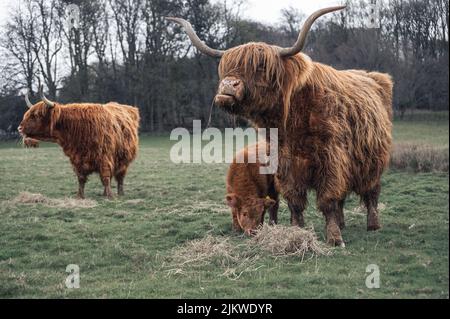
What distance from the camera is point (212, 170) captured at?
51.2ft

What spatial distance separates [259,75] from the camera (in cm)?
519

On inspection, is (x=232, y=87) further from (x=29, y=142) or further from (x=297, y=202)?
(x=29, y=142)

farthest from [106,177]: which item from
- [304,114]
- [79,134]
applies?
[304,114]

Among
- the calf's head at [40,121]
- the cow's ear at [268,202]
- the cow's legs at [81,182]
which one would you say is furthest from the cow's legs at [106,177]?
the cow's ear at [268,202]

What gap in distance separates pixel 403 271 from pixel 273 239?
4.93ft

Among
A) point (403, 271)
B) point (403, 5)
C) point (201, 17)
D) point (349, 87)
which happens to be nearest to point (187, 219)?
point (349, 87)

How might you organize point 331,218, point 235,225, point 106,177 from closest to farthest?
point 331,218
point 235,225
point 106,177

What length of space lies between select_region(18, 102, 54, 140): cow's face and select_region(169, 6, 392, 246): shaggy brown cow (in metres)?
5.19

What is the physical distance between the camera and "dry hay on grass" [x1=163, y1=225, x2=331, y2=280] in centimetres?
517

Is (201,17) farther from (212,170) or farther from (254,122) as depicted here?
(254,122)

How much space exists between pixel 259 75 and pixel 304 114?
0.68 m

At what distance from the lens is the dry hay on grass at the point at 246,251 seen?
517 cm

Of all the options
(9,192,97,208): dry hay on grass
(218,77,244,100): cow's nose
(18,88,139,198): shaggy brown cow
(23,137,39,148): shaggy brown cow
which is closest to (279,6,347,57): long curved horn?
(218,77,244,100): cow's nose

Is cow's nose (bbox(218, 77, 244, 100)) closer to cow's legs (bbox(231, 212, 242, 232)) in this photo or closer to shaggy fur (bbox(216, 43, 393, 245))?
shaggy fur (bbox(216, 43, 393, 245))
